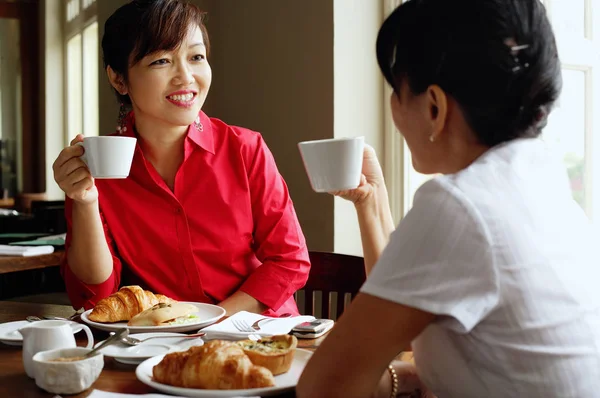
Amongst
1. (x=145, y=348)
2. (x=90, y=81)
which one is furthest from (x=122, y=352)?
(x=90, y=81)

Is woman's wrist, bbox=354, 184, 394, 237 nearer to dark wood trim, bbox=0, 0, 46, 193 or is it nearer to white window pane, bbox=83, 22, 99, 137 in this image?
white window pane, bbox=83, 22, 99, 137

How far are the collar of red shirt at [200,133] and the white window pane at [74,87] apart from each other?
19.1ft

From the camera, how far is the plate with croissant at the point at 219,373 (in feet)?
3.32

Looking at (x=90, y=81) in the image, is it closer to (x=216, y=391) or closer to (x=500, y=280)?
(x=216, y=391)

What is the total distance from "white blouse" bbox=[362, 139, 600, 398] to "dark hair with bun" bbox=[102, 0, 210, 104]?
3.60 feet

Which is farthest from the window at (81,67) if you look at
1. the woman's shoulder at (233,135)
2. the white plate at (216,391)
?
the white plate at (216,391)

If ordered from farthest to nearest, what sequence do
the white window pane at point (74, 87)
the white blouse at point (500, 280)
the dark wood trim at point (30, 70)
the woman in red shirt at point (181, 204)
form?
the dark wood trim at point (30, 70)
the white window pane at point (74, 87)
the woman in red shirt at point (181, 204)
the white blouse at point (500, 280)

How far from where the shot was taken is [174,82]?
1.81 meters

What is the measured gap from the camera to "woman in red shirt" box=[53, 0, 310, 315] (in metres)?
1.80

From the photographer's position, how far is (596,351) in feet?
2.97

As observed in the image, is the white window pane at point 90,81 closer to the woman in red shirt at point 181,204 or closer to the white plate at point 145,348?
the woman in red shirt at point 181,204

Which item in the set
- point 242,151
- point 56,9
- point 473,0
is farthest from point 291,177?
point 56,9

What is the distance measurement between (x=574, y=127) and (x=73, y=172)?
1.44 meters

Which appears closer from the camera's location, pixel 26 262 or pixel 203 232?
pixel 203 232
